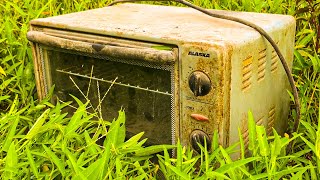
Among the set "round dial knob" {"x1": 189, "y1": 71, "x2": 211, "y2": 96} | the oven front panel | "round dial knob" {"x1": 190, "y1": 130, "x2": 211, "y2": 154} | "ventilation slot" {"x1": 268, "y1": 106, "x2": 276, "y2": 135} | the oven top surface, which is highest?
the oven top surface

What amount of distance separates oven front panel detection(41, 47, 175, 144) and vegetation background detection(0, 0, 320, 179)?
0.15 feet

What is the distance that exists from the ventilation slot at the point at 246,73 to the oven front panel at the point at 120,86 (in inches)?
6.8

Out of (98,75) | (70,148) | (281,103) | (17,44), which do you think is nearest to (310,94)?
(281,103)

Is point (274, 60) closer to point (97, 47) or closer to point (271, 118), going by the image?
point (271, 118)

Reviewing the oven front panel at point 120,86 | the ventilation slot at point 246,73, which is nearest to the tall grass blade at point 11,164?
the oven front panel at point 120,86

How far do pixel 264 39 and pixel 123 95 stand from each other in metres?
0.40

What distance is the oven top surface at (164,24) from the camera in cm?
127

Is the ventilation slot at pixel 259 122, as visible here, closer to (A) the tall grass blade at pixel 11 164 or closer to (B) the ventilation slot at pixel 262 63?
(B) the ventilation slot at pixel 262 63

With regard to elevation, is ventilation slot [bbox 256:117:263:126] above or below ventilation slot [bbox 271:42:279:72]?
below

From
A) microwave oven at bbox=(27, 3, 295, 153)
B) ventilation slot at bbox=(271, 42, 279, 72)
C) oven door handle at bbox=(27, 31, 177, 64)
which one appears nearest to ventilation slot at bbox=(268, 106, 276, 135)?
microwave oven at bbox=(27, 3, 295, 153)

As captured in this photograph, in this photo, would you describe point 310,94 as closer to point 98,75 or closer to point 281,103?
point 281,103

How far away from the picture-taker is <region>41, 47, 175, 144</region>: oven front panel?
1337mm

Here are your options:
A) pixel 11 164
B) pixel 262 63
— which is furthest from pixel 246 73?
pixel 11 164

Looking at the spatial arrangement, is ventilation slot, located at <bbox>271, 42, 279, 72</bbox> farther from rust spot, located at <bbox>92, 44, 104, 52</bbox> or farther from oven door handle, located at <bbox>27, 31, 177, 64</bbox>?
rust spot, located at <bbox>92, 44, 104, 52</bbox>
